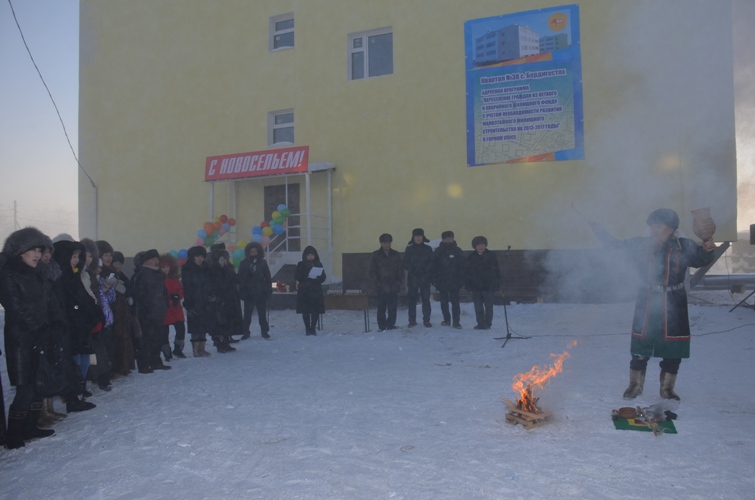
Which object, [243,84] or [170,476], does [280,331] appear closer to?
[170,476]

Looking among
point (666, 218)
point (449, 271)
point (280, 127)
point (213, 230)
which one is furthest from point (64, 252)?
point (280, 127)

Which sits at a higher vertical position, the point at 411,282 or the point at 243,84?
the point at 243,84

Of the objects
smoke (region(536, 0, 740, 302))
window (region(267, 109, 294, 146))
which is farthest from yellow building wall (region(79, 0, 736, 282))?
window (region(267, 109, 294, 146))

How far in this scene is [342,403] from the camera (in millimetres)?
5695

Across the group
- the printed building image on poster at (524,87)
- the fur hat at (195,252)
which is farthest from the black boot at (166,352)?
the printed building image on poster at (524,87)

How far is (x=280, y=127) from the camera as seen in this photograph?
1689 cm

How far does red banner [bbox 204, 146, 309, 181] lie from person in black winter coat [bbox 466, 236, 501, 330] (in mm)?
6581

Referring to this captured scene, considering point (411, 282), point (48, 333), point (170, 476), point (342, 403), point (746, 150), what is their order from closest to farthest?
1. point (170, 476)
2. point (48, 333)
3. point (342, 403)
4. point (746, 150)
5. point (411, 282)

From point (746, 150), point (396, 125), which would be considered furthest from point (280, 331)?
point (746, 150)

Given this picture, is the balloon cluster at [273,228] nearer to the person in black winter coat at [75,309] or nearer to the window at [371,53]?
the window at [371,53]

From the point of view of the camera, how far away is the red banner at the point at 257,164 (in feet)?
50.6

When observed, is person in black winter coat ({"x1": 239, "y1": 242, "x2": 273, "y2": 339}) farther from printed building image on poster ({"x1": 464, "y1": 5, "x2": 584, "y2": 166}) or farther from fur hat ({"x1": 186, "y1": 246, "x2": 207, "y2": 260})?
printed building image on poster ({"x1": 464, "y1": 5, "x2": 584, "y2": 166})

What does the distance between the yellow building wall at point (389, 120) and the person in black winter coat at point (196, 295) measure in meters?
6.21

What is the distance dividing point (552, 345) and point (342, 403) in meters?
4.28
